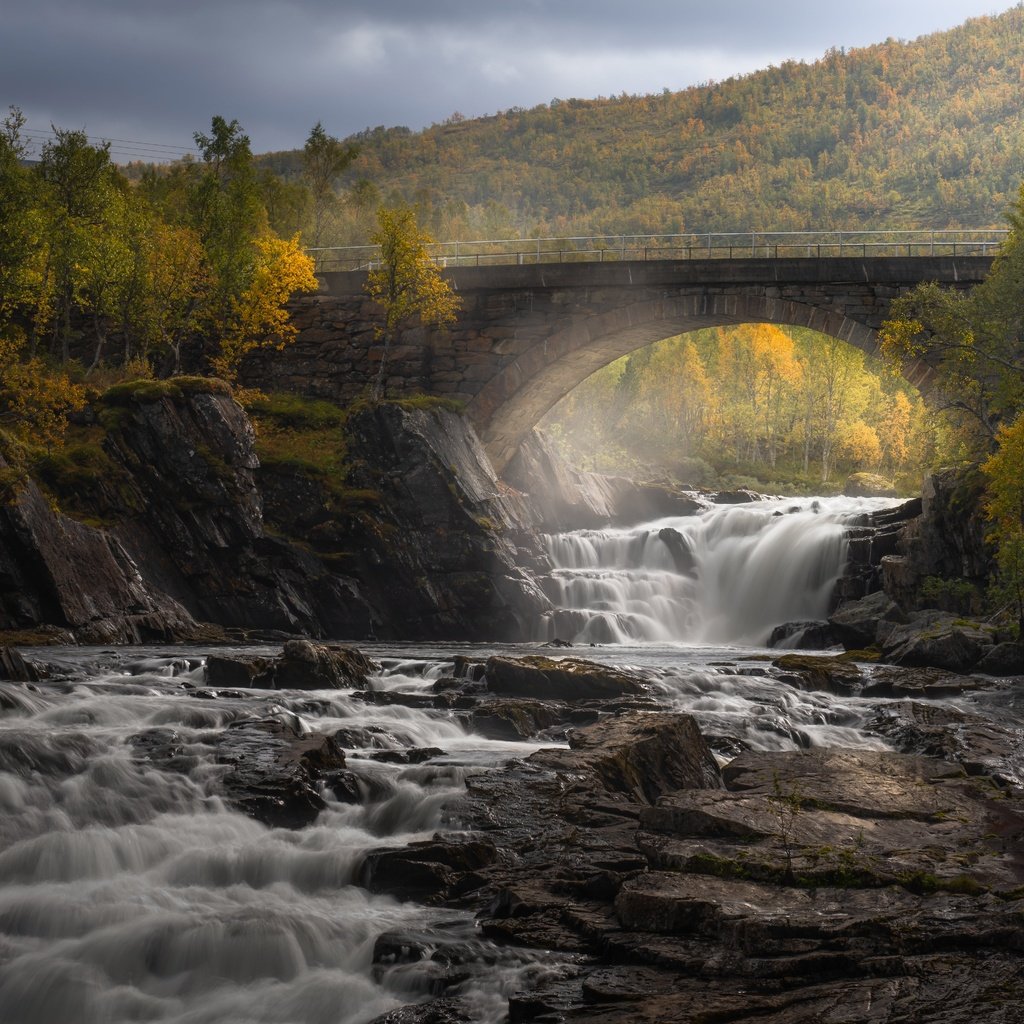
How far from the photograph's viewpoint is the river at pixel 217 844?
336 inches

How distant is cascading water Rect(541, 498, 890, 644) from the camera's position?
112ft

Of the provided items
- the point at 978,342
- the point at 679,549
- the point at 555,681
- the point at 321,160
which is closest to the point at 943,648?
the point at 555,681

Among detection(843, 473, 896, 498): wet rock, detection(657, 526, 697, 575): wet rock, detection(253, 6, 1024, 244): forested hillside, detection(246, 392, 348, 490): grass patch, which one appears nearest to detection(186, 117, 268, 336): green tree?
detection(246, 392, 348, 490): grass patch

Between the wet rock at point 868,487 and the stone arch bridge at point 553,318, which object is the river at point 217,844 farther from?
the wet rock at point 868,487

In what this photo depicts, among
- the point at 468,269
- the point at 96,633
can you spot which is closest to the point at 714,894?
the point at 96,633

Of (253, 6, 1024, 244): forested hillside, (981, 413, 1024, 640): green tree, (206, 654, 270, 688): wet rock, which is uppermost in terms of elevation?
(253, 6, 1024, 244): forested hillside

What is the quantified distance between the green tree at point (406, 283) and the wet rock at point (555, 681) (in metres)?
19.9

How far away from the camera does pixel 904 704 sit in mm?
18891

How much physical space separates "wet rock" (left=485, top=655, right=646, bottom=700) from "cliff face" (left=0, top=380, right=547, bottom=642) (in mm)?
9754

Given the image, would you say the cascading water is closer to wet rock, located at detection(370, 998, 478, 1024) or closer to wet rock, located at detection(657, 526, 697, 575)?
wet rock, located at detection(657, 526, 697, 575)

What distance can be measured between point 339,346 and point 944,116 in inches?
4942

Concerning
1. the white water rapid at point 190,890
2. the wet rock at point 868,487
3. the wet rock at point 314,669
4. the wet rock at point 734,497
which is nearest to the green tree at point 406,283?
the wet rock at point 734,497

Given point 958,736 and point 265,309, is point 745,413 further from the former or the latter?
point 958,736

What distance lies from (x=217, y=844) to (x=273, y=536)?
67.5 ft
